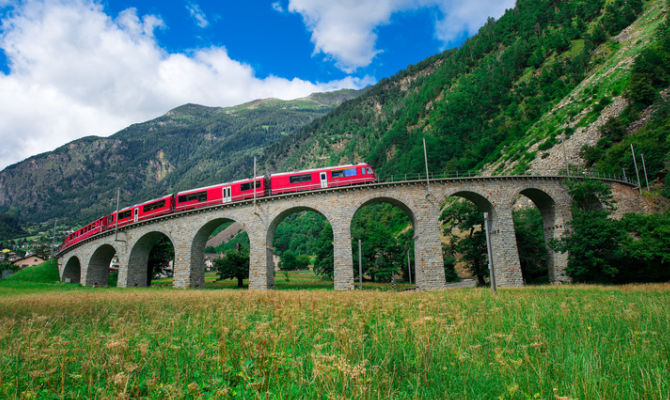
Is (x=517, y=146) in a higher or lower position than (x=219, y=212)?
higher

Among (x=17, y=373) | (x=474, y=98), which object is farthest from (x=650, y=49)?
(x=17, y=373)

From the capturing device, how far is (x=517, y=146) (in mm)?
57281

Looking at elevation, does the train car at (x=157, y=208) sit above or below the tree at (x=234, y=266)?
above

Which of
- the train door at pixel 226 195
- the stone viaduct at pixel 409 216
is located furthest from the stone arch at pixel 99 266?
the train door at pixel 226 195

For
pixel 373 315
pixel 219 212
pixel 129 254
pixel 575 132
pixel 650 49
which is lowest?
pixel 373 315

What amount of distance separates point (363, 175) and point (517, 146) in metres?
45.2

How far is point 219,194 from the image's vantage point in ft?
96.7

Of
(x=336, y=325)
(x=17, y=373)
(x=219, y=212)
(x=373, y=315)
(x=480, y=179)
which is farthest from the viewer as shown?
(x=219, y=212)

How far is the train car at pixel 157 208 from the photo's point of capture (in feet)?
102

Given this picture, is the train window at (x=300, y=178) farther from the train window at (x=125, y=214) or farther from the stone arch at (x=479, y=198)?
the train window at (x=125, y=214)

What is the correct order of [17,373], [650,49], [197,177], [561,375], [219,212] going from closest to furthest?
[561,375] → [17,373] → [219,212] → [650,49] → [197,177]

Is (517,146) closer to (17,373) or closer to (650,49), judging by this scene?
(650,49)

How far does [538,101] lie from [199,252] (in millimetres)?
74553

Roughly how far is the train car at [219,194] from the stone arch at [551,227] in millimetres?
24637
